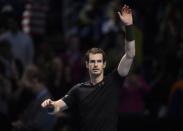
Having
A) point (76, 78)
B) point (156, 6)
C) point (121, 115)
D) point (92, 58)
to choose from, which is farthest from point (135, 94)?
point (92, 58)

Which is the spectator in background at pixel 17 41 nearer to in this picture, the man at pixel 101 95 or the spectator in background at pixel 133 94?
the spectator in background at pixel 133 94

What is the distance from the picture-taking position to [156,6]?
1591 cm

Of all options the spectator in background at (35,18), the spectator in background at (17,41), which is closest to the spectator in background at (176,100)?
the spectator in background at (17,41)

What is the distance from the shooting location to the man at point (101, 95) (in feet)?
30.6

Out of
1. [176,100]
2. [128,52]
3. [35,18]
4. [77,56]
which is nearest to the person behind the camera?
[128,52]

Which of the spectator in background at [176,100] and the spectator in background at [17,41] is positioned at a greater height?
the spectator in background at [17,41]

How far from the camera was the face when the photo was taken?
375 inches

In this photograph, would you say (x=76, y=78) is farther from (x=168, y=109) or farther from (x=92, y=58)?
(x=92, y=58)

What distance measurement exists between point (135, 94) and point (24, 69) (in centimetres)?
195

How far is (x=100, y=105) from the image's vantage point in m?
9.35

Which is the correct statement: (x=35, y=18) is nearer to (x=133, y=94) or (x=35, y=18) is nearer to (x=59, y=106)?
(x=133, y=94)

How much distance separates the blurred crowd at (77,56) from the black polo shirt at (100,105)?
2911 millimetres

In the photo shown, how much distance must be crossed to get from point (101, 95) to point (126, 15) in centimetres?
95

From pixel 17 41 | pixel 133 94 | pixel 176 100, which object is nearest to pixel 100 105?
pixel 133 94
